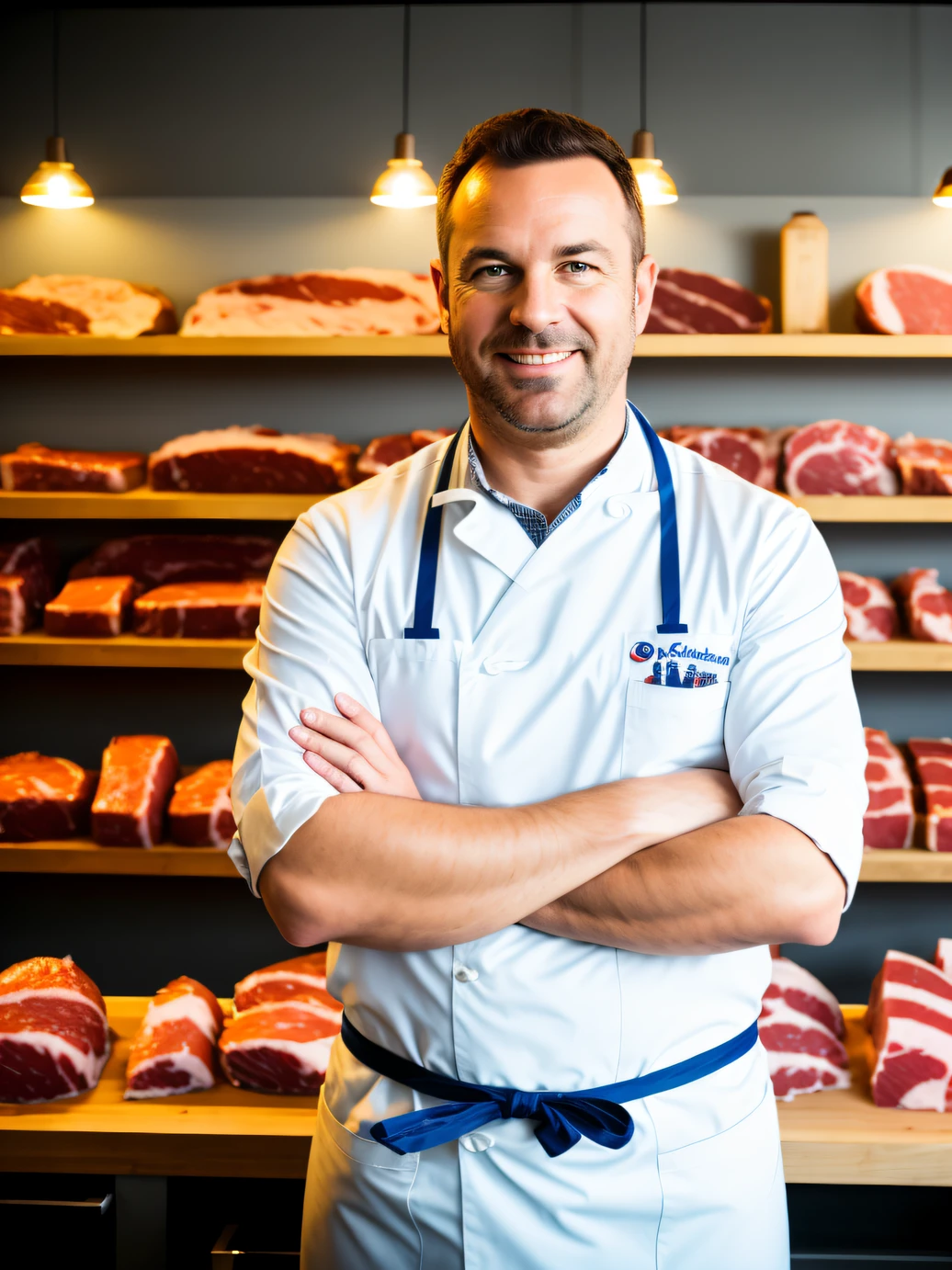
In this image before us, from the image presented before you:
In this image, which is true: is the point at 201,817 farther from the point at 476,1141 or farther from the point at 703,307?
the point at 703,307

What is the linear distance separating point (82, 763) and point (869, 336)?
2.45 metres

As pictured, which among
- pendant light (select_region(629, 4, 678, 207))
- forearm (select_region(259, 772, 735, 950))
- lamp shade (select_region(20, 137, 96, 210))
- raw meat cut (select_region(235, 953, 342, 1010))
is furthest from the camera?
lamp shade (select_region(20, 137, 96, 210))

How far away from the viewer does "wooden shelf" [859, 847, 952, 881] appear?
265 cm

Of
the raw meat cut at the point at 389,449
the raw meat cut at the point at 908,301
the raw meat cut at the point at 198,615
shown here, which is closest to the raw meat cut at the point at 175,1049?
the raw meat cut at the point at 198,615

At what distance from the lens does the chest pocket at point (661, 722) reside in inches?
52.1

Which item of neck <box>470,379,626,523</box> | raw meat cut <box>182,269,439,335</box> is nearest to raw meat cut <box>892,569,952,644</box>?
raw meat cut <box>182,269,439,335</box>

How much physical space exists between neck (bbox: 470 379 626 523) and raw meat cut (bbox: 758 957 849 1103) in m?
1.38

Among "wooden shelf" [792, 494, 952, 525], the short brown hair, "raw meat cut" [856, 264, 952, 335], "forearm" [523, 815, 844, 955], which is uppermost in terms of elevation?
"raw meat cut" [856, 264, 952, 335]

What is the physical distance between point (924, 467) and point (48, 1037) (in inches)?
94.2

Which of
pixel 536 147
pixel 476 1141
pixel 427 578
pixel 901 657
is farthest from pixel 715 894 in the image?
pixel 901 657

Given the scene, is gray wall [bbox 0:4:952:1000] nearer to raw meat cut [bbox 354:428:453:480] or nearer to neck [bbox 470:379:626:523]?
raw meat cut [bbox 354:428:453:480]

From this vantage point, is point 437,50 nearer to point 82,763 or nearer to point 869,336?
point 869,336

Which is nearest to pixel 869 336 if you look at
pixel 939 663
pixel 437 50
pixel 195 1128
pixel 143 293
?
pixel 939 663

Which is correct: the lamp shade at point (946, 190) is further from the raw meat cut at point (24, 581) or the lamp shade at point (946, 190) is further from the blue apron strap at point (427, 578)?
the raw meat cut at point (24, 581)
